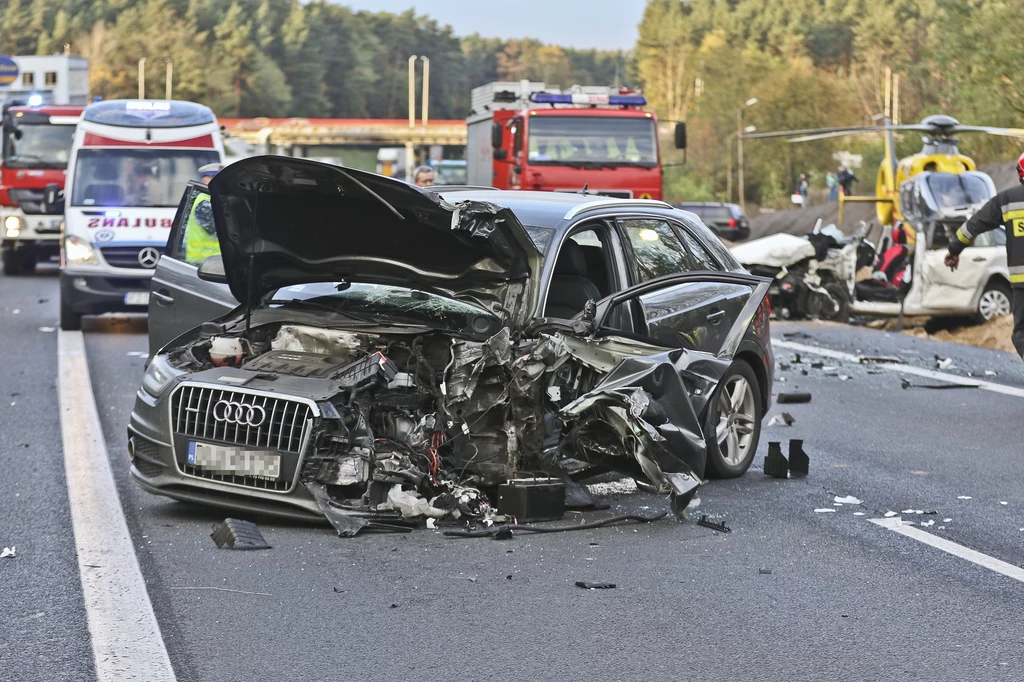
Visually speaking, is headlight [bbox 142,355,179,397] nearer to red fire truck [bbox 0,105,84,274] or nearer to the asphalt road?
the asphalt road

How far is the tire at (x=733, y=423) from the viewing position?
7.93 m

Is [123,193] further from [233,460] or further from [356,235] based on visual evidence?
[233,460]

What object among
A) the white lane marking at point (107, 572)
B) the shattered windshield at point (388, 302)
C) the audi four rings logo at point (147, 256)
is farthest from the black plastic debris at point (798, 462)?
the audi four rings logo at point (147, 256)

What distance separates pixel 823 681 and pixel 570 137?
19.4m

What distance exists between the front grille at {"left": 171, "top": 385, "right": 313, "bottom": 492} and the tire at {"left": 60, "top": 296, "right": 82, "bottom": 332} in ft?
31.9

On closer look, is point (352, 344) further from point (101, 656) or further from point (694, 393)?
point (101, 656)

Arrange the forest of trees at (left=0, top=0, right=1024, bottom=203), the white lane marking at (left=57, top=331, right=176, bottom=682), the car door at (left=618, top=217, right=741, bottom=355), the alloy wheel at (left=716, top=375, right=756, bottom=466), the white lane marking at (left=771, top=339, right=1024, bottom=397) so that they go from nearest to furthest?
the white lane marking at (left=57, top=331, right=176, bottom=682), the car door at (left=618, top=217, right=741, bottom=355), the alloy wheel at (left=716, top=375, right=756, bottom=466), the white lane marking at (left=771, top=339, right=1024, bottom=397), the forest of trees at (left=0, top=0, right=1024, bottom=203)

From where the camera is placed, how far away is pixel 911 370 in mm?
14133

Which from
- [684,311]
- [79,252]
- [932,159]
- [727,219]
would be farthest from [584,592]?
[727,219]

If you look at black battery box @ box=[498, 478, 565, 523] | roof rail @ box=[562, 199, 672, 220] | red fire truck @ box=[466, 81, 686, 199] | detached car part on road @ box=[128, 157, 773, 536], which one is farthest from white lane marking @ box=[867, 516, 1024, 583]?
red fire truck @ box=[466, 81, 686, 199]

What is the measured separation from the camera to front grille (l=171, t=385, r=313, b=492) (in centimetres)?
638

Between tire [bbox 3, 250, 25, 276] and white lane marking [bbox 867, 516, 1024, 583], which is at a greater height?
tire [bbox 3, 250, 25, 276]

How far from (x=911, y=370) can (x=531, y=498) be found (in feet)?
27.6

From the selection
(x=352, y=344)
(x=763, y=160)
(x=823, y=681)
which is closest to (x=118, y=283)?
(x=352, y=344)
